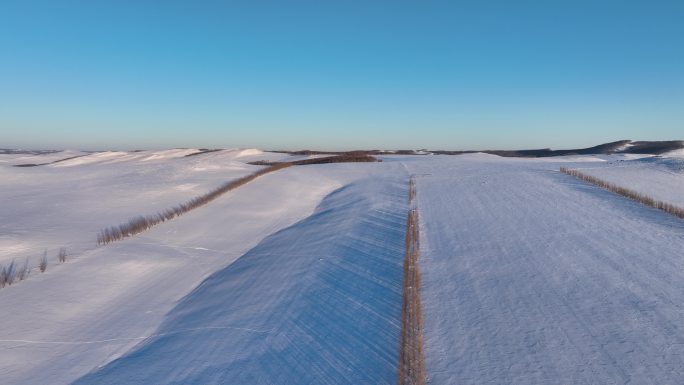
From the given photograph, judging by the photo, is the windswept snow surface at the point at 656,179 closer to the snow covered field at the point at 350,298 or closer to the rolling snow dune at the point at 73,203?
the snow covered field at the point at 350,298

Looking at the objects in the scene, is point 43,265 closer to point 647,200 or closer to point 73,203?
point 73,203

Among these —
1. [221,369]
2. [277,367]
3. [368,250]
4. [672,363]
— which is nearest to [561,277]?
[672,363]

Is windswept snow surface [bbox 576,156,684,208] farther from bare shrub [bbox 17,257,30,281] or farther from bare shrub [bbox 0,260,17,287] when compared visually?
bare shrub [bbox 0,260,17,287]

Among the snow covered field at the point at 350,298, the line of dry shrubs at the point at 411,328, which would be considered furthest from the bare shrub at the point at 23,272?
the line of dry shrubs at the point at 411,328

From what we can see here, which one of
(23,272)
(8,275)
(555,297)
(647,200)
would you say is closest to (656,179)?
(647,200)

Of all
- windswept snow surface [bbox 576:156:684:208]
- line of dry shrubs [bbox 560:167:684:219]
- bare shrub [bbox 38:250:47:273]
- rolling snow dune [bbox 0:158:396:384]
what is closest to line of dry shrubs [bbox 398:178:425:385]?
rolling snow dune [bbox 0:158:396:384]

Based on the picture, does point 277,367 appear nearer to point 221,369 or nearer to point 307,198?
point 221,369
